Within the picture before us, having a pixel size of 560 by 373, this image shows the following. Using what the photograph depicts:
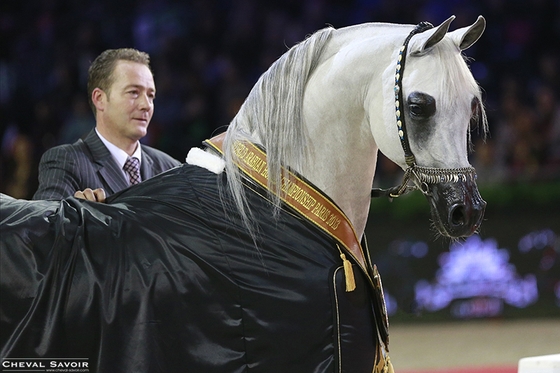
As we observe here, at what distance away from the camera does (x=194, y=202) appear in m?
2.07

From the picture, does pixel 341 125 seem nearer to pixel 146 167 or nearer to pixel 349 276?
pixel 349 276

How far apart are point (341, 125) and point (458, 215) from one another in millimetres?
420

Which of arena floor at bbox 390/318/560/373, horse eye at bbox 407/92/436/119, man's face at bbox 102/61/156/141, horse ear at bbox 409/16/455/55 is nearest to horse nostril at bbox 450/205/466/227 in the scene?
horse eye at bbox 407/92/436/119

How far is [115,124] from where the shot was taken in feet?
8.75

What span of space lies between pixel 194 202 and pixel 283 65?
480 mm

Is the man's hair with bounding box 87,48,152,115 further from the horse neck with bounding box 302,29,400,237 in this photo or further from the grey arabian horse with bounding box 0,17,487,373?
the horse neck with bounding box 302,29,400,237

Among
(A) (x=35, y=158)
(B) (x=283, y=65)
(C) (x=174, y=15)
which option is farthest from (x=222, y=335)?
(C) (x=174, y=15)

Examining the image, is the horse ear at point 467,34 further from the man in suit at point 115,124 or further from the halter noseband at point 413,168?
the man in suit at point 115,124

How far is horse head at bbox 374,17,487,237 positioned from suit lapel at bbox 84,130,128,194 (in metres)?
1.08

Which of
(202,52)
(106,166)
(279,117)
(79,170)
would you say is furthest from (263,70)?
(279,117)

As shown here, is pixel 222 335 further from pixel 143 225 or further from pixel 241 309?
pixel 143 225

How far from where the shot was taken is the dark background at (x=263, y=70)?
6371 millimetres

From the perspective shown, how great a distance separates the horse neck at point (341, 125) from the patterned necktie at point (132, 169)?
2.68 ft

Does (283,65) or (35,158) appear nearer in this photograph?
(283,65)
